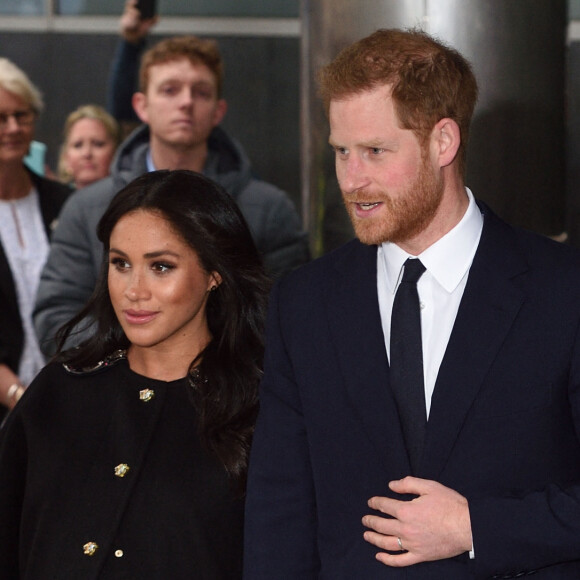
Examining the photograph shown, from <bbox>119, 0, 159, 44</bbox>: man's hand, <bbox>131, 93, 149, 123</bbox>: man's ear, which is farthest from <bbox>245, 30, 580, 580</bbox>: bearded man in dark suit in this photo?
<bbox>119, 0, 159, 44</bbox>: man's hand

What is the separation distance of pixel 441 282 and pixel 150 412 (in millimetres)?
828

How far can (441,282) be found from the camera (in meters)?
2.35

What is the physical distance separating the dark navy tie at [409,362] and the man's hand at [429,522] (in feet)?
0.29

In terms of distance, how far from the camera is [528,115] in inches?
162

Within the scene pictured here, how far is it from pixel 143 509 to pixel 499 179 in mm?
2002

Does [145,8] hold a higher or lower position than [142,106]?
higher

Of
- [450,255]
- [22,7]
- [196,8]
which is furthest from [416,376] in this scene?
[22,7]

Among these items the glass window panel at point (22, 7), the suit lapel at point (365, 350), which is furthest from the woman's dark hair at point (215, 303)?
the glass window panel at point (22, 7)

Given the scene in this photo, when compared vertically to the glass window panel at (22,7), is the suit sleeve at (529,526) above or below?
below

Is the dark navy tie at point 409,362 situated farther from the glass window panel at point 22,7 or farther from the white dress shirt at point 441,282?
the glass window panel at point 22,7

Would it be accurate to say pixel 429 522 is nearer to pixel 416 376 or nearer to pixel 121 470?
pixel 416 376

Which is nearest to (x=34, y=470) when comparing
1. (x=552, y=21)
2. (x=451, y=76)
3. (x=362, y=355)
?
(x=362, y=355)

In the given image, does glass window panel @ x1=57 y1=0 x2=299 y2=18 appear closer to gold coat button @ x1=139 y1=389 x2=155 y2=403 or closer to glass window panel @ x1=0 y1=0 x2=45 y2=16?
glass window panel @ x1=0 y1=0 x2=45 y2=16

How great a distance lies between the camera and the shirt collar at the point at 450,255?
2352mm
